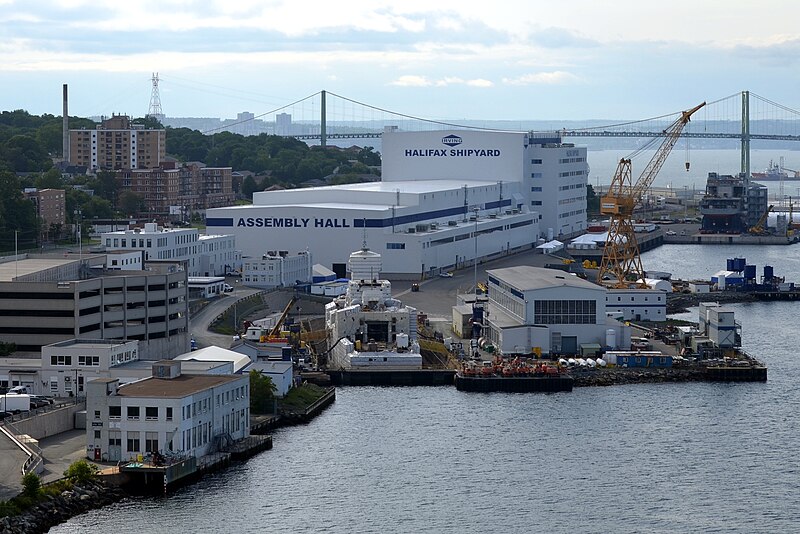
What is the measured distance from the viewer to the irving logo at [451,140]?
134 feet

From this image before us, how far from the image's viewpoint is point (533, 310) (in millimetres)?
23000

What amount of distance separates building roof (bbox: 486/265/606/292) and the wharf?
2.29 meters

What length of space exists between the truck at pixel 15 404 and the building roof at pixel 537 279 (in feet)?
26.3

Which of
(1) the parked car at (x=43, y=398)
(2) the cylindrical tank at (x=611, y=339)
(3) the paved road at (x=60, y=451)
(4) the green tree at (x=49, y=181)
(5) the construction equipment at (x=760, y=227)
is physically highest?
(4) the green tree at (x=49, y=181)

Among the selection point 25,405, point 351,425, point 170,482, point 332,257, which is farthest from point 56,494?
point 332,257

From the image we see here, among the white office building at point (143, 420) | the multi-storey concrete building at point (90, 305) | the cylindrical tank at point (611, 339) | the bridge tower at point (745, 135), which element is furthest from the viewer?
the bridge tower at point (745, 135)

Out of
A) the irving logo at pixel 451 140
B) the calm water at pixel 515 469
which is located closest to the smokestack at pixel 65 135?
the irving logo at pixel 451 140

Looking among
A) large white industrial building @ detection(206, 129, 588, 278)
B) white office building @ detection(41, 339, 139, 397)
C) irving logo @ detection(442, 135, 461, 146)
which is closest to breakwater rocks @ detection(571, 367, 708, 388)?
white office building @ detection(41, 339, 139, 397)

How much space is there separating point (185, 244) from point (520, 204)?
12.4 meters

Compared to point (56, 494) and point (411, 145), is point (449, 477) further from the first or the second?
point (411, 145)

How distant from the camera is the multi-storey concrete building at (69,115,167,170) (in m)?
51.1

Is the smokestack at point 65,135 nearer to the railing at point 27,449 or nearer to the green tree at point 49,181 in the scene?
the green tree at point 49,181

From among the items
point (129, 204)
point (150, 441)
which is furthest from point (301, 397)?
point (129, 204)

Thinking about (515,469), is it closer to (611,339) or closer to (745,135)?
(611,339)
